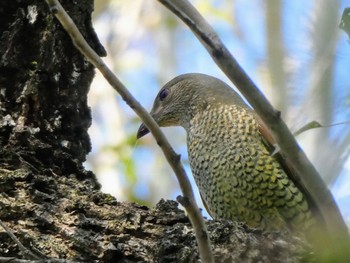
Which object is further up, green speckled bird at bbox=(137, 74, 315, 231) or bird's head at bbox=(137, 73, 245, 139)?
bird's head at bbox=(137, 73, 245, 139)

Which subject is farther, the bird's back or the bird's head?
the bird's head

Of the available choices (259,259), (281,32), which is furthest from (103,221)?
(281,32)

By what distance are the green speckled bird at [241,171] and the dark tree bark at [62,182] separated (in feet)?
2.67

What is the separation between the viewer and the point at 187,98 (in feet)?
18.3

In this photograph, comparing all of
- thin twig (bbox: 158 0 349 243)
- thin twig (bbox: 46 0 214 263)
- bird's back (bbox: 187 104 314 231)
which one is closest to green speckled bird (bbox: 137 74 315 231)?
bird's back (bbox: 187 104 314 231)

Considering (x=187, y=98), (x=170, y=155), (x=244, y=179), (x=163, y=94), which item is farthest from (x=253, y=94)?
(x=163, y=94)

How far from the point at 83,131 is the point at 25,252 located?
1566 mm

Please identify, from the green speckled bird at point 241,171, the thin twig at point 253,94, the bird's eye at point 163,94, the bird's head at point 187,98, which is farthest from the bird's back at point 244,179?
the thin twig at point 253,94

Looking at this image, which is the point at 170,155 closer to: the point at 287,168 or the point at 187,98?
the point at 287,168

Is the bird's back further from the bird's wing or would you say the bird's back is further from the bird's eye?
the bird's eye

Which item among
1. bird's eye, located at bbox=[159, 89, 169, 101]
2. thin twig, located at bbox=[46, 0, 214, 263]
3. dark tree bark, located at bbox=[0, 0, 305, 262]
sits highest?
bird's eye, located at bbox=[159, 89, 169, 101]

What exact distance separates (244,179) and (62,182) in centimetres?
120

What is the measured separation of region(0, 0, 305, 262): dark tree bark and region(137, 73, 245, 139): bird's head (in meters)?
1.14

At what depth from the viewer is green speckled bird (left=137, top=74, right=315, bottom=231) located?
14.3 ft
